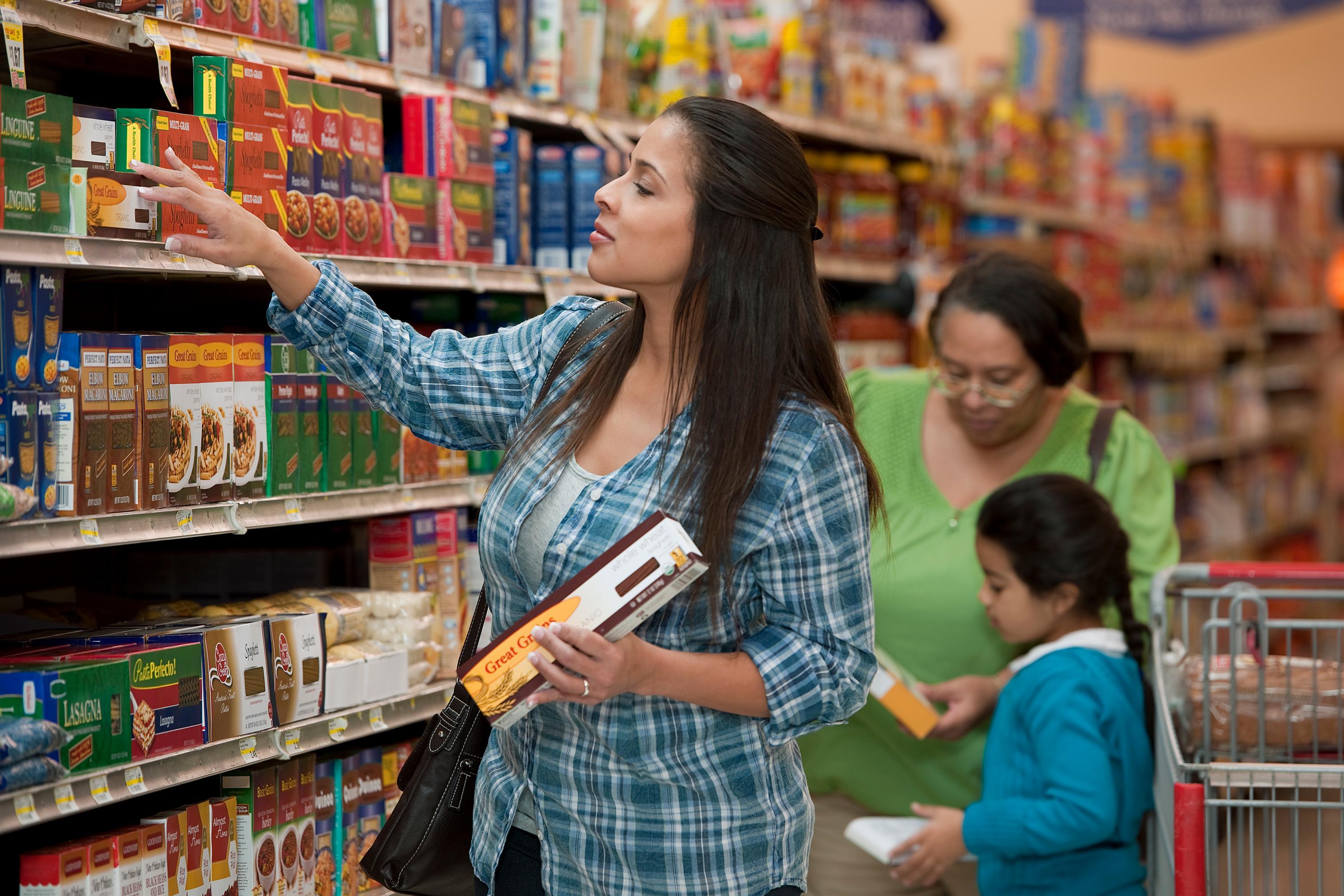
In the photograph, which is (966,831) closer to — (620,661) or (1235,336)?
(620,661)

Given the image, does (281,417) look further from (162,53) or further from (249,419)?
(162,53)

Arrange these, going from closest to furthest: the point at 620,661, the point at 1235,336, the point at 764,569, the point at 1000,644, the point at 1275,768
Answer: the point at 620,661 → the point at 764,569 → the point at 1275,768 → the point at 1000,644 → the point at 1235,336

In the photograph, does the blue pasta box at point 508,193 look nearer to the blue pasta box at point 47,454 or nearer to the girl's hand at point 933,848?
the blue pasta box at point 47,454

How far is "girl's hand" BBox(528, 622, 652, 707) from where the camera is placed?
161 centimetres

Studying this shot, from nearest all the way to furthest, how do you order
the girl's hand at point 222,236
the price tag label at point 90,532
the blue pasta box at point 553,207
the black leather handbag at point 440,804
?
the girl's hand at point 222,236 → the black leather handbag at point 440,804 → the price tag label at point 90,532 → the blue pasta box at point 553,207

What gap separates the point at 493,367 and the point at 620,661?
630mm

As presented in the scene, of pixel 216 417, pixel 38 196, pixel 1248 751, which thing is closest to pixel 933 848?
pixel 1248 751

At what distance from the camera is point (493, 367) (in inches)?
82.3

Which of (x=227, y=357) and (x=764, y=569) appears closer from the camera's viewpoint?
(x=764, y=569)

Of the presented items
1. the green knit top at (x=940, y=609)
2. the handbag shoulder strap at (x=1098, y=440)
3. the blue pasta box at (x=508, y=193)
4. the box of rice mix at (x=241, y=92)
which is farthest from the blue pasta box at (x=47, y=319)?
the handbag shoulder strap at (x=1098, y=440)

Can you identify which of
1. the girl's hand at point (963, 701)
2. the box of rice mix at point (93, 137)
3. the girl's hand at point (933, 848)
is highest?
the box of rice mix at point (93, 137)

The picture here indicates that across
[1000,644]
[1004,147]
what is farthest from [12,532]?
[1004,147]

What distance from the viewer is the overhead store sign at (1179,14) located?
7203mm

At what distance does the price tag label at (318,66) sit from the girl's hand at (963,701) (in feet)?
5.61
